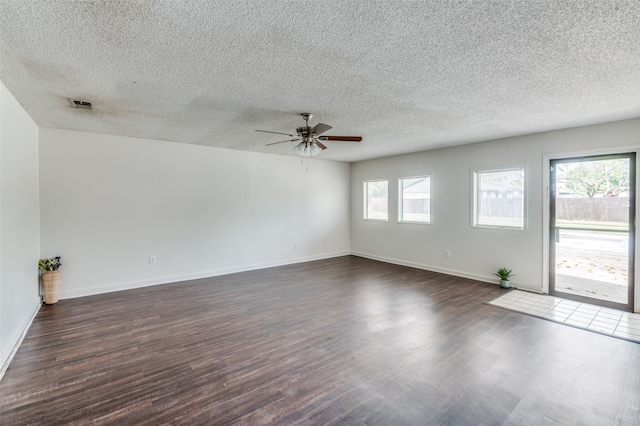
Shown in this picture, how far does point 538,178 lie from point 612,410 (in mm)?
3535

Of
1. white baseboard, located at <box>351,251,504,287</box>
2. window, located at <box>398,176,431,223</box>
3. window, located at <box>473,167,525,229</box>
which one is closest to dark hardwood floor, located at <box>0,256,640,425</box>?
white baseboard, located at <box>351,251,504,287</box>

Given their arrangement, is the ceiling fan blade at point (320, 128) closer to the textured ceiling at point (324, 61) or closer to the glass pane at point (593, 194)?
the textured ceiling at point (324, 61)

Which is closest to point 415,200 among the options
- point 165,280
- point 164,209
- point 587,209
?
point 587,209

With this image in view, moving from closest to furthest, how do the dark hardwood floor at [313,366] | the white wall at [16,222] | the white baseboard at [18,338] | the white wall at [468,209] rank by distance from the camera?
the dark hardwood floor at [313,366] < the white baseboard at [18,338] < the white wall at [16,222] < the white wall at [468,209]

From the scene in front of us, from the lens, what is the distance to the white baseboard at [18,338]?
2515mm

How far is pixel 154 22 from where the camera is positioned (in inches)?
70.9

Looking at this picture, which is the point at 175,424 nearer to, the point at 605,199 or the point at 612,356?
the point at 612,356

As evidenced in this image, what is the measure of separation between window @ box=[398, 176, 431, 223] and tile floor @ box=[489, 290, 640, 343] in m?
2.33

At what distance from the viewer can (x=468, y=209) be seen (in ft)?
18.0

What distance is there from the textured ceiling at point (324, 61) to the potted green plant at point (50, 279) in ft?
6.54

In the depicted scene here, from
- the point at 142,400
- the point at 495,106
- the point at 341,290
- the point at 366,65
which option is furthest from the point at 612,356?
the point at 142,400

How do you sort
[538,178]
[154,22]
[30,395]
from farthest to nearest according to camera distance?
[538,178] → [30,395] → [154,22]

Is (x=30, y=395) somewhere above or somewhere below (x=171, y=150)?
below


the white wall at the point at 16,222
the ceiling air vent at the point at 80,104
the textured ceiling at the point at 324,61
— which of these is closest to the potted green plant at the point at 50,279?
the white wall at the point at 16,222
